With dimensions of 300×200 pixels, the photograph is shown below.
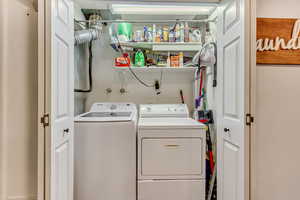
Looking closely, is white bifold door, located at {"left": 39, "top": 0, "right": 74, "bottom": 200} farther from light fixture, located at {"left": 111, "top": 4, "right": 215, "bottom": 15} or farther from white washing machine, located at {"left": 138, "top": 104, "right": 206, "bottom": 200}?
light fixture, located at {"left": 111, "top": 4, "right": 215, "bottom": 15}

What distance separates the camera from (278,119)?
1393 millimetres

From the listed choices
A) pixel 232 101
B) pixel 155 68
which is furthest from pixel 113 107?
pixel 232 101

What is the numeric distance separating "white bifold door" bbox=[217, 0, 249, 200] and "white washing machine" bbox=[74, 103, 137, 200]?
0.88 meters

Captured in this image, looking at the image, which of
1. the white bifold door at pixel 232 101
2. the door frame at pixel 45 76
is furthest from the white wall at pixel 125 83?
the door frame at pixel 45 76

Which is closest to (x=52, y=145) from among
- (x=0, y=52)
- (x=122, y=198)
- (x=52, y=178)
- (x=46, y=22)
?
(x=52, y=178)

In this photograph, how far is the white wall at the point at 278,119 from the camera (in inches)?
54.7

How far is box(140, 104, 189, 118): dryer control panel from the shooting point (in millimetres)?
2613

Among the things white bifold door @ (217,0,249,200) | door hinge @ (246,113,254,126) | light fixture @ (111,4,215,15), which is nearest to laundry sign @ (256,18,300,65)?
white bifold door @ (217,0,249,200)

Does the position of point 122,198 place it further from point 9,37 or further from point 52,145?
point 9,37

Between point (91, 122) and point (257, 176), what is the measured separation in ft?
5.07

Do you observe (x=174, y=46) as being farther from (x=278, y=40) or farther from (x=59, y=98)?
(x=59, y=98)

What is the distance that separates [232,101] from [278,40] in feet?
1.93

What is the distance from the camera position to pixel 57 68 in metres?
1.26

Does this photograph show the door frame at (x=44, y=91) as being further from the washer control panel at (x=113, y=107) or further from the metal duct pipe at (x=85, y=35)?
the washer control panel at (x=113, y=107)
